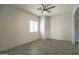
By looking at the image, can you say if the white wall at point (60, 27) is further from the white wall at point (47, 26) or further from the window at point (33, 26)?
the window at point (33, 26)

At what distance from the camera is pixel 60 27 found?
4.96 feet

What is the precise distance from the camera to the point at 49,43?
1.43 metres

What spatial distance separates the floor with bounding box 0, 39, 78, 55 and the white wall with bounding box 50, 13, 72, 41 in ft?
0.33

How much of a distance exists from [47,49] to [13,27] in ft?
2.08

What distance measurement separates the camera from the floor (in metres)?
1.22

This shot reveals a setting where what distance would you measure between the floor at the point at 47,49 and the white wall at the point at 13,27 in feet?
0.39

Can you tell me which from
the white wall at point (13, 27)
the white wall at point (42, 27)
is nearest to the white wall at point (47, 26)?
the white wall at point (42, 27)

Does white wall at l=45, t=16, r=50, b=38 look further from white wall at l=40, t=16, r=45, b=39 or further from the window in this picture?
the window

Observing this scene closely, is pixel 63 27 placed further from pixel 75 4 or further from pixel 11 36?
pixel 11 36

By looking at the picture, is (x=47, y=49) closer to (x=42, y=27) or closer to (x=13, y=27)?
(x=42, y=27)

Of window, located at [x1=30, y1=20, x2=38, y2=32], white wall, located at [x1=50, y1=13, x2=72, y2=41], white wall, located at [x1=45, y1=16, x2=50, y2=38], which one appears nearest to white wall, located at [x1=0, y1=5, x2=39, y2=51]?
window, located at [x1=30, y1=20, x2=38, y2=32]

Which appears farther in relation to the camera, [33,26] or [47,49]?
[33,26]

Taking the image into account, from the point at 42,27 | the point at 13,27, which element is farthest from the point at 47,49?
the point at 13,27
